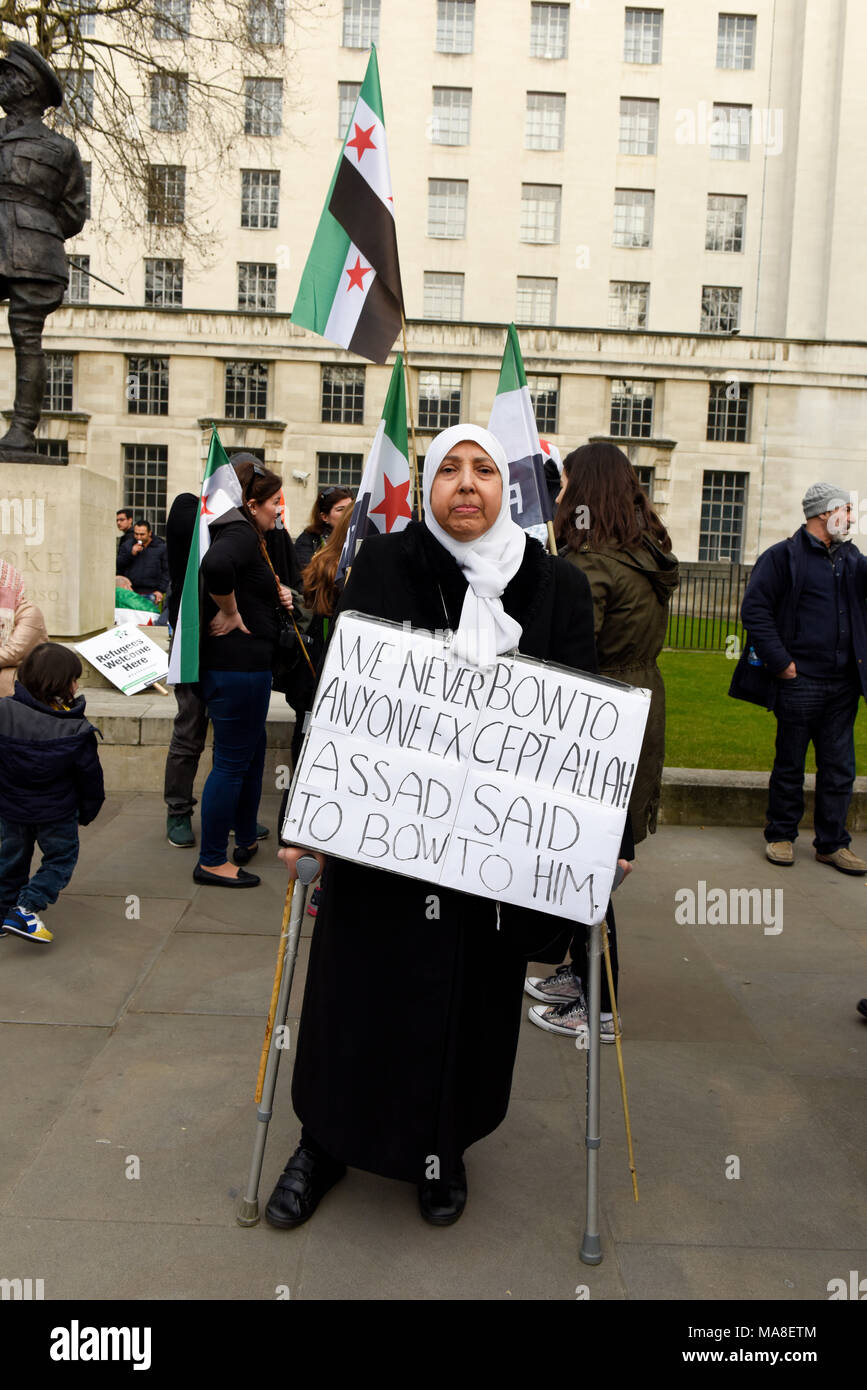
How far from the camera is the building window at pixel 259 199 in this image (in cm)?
3878

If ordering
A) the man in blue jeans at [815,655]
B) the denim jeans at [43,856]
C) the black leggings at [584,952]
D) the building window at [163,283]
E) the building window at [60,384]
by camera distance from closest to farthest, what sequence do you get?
the black leggings at [584,952] → the denim jeans at [43,856] → the man in blue jeans at [815,655] → the building window at [60,384] → the building window at [163,283]

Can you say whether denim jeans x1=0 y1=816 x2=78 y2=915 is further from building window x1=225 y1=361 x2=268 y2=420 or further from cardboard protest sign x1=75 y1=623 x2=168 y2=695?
building window x1=225 y1=361 x2=268 y2=420

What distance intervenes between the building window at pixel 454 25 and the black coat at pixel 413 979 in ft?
139

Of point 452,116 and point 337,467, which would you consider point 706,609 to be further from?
point 452,116

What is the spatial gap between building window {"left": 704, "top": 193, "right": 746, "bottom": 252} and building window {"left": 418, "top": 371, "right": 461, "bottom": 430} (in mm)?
10771

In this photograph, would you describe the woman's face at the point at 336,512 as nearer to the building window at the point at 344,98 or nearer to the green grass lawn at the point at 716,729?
the green grass lawn at the point at 716,729

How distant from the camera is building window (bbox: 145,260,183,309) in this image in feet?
128

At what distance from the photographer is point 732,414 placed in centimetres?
3972

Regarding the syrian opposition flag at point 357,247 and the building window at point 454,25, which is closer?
the syrian opposition flag at point 357,247

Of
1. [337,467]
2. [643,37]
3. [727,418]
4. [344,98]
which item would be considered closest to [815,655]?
[337,467]

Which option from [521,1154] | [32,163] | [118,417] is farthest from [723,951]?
[118,417]

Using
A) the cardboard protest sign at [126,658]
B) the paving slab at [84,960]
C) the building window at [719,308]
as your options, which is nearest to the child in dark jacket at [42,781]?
the paving slab at [84,960]
